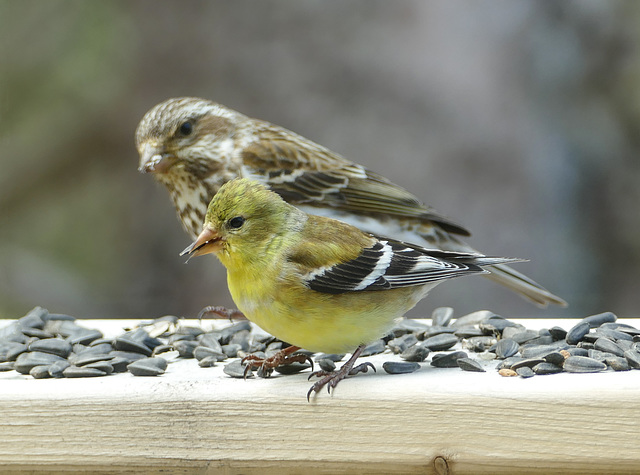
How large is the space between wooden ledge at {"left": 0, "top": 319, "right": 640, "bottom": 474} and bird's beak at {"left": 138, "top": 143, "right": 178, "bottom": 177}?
5.01ft

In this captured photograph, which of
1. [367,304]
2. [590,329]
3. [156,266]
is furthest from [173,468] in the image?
[156,266]

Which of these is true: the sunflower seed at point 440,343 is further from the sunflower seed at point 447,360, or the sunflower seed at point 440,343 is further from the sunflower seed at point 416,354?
the sunflower seed at point 447,360

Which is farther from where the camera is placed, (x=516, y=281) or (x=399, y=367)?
(x=516, y=281)

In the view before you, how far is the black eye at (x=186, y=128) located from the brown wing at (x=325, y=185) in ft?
0.94

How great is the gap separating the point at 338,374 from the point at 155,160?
1.77m

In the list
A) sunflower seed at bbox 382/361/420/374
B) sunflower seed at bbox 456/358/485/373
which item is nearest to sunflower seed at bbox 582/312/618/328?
sunflower seed at bbox 456/358/485/373

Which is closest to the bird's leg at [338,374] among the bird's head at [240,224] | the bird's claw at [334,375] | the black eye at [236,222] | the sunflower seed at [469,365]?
the bird's claw at [334,375]

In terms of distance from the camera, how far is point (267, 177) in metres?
3.88

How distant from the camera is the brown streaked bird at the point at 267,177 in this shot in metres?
3.84

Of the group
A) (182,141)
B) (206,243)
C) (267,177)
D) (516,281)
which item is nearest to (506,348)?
(516,281)

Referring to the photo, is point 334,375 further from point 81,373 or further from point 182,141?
point 182,141

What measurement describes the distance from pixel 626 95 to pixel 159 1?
3252 millimetres

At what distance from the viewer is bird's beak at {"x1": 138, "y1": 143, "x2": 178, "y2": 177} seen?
12.2 feet

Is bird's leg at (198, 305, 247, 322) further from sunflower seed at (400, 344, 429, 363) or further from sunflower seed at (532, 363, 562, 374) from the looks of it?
sunflower seed at (532, 363, 562, 374)
